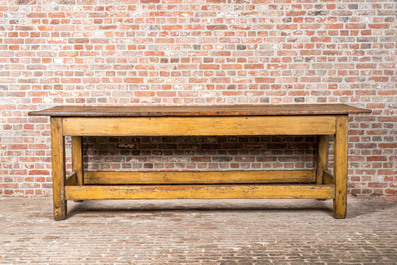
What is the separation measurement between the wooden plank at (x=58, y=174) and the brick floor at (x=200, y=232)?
111 mm

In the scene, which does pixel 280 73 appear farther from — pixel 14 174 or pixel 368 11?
pixel 14 174

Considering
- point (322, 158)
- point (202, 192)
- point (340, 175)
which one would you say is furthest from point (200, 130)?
point (322, 158)

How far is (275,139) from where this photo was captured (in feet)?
13.0

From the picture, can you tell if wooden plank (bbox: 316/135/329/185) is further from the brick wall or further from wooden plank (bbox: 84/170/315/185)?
the brick wall

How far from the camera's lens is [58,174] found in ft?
10.7

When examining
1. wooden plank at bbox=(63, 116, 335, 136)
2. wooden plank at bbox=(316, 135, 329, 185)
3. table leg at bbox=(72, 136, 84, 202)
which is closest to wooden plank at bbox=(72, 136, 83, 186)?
table leg at bbox=(72, 136, 84, 202)

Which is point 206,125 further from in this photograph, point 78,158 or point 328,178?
point 78,158

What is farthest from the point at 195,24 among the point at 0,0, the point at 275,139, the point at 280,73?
the point at 0,0

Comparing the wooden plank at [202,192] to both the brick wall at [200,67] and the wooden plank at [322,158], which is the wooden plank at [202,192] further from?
the brick wall at [200,67]

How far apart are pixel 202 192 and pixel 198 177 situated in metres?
0.56

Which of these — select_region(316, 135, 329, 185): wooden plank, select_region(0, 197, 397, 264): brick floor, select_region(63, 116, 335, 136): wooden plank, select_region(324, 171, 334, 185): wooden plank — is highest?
select_region(63, 116, 335, 136): wooden plank

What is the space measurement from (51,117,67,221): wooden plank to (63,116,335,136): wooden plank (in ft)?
0.51

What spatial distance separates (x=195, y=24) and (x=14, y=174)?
2555mm

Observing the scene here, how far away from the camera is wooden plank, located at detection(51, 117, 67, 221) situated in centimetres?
322
